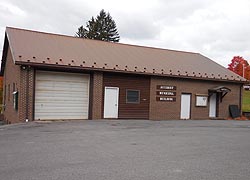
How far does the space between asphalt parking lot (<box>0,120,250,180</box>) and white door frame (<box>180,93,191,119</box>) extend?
1100cm

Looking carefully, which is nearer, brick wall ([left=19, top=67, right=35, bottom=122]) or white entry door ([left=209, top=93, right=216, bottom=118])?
brick wall ([left=19, top=67, right=35, bottom=122])

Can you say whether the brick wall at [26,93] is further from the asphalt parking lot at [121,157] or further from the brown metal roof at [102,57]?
the asphalt parking lot at [121,157]

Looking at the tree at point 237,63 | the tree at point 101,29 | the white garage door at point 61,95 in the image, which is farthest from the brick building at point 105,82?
the tree at point 237,63

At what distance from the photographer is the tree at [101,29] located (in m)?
61.7

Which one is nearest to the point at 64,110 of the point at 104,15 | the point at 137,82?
the point at 137,82

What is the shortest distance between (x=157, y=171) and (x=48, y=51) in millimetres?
14561

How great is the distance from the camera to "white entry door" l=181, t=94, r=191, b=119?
23.0 meters

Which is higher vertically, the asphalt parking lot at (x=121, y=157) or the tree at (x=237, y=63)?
the tree at (x=237, y=63)

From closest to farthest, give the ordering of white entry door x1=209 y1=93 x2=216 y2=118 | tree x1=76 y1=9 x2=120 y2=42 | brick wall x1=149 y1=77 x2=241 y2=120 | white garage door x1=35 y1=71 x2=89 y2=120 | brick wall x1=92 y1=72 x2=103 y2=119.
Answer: white garage door x1=35 y1=71 x2=89 y2=120, brick wall x1=92 y1=72 x2=103 y2=119, brick wall x1=149 y1=77 x2=241 y2=120, white entry door x1=209 y1=93 x2=216 y2=118, tree x1=76 y1=9 x2=120 y2=42

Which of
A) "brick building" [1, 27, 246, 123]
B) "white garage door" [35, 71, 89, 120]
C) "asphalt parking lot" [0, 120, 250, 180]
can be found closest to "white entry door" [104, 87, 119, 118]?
"brick building" [1, 27, 246, 123]

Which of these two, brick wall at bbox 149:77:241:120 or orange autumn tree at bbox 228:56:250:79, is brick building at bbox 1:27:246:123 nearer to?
brick wall at bbox 149:77:241:120

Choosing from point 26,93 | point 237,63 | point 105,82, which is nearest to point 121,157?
point 26,93

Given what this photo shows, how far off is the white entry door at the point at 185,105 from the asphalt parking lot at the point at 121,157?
11001 mm

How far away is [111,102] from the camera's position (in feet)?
66.4
